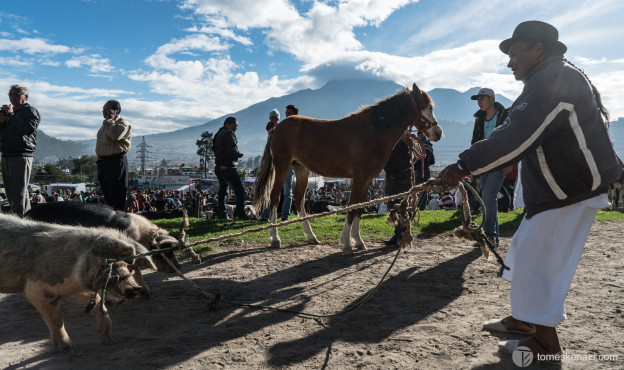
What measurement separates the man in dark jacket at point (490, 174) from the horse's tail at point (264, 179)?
3.84 metres

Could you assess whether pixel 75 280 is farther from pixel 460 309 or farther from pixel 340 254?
pixel 340 254

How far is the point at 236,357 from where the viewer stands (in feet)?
9.05

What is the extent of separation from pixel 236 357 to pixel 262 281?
6.50 feet

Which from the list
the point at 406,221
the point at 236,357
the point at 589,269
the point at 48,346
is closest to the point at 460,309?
the point at 406,221

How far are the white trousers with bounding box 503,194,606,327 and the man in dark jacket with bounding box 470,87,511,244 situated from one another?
3.45m

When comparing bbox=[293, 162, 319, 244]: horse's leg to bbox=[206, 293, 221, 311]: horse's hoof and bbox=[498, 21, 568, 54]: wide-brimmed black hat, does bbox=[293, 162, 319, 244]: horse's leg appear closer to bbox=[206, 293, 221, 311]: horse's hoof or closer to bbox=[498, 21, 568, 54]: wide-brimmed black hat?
bbox=[206, 293, 221, 311]: horse's hoof

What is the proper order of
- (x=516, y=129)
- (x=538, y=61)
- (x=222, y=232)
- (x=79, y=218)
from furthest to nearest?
1. (x=222, y=232)
2. (x=79, y=218)
3. (x=538, y=61)
4. (x=516, y=129)

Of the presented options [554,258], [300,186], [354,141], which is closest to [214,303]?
[554,258]

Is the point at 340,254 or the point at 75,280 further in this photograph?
the point at 340,254

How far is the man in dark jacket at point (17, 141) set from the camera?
6.27m

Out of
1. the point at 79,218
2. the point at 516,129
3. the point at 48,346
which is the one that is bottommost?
the point at 48,346

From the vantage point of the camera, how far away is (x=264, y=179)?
24.2ft

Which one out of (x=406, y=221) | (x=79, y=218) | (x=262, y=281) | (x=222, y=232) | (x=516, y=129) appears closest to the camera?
(x=516, y=129)

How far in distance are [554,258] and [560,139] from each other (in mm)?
834
